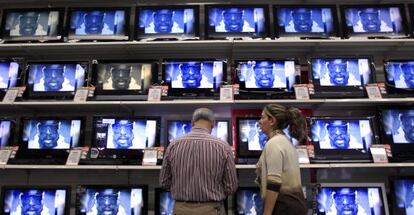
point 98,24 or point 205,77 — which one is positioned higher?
point 98,24

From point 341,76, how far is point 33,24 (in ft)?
8.81

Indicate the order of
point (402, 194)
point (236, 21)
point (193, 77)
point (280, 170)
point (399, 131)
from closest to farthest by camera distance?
point (280, 170) < point (402, 194) < point (399, 131) < point (193, 77) < point (236, 21)

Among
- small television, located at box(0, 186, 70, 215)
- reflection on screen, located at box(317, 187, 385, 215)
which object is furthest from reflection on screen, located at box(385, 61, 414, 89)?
small television, located at box(0, 186, 70, 215)

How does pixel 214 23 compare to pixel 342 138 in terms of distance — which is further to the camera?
pixel 214 23

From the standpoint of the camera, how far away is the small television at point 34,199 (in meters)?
3.16

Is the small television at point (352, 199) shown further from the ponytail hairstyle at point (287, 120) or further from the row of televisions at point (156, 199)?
the ponytail hairstyle at point (287, 120)

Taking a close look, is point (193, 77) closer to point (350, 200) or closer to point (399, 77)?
point (350, 200)

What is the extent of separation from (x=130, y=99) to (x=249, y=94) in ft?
3.16

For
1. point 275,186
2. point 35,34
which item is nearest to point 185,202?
point 275,186

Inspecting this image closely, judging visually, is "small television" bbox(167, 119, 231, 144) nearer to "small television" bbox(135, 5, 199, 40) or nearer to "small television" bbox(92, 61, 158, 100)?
"small television" bbox(92, 61, 158, 100)

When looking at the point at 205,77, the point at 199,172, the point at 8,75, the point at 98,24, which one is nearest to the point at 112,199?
the point at 199,172

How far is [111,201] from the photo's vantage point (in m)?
3.18

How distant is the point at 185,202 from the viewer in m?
2.42

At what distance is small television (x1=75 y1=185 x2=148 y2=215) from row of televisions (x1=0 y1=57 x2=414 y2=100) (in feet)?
2.38
